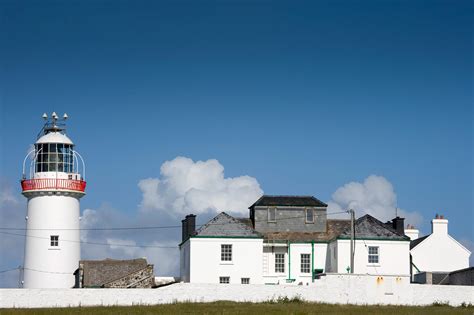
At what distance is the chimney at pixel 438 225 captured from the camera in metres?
80.2

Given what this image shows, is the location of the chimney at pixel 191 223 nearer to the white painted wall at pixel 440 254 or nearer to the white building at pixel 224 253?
the white building at pixel 224 253

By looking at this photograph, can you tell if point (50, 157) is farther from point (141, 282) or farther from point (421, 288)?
point (421, 288)

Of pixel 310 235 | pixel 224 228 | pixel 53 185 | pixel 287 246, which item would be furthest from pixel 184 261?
pixel 53 185

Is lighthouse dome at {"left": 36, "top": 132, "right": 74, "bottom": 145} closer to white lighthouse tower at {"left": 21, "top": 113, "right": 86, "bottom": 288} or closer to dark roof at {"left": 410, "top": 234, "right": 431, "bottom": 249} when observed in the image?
white lighthouse tower at {"left": 21, "top": 113, "right": 86, "bottom": 288}

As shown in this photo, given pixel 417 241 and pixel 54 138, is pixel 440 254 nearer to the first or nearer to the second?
pixel 417 241

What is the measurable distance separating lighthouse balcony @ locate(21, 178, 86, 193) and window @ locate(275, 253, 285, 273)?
14.1 metres

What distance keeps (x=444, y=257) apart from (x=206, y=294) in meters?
27.3

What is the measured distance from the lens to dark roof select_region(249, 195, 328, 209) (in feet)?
246

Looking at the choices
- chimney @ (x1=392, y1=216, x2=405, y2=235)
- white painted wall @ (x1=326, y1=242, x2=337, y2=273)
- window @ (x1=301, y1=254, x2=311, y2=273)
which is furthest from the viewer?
chimney @ (x1=392, y1=216, x2=405, y2=235)

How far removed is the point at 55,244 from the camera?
66500 millimetres

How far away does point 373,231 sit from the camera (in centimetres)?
7200

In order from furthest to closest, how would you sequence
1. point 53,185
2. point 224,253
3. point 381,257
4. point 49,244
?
1. point 381,257
2. point 224,253
3. point 53,185
4. point 49,244

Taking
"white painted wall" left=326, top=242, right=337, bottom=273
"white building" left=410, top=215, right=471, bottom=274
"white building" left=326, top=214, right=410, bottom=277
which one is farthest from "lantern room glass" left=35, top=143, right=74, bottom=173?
"white building" left=410, top=215, right=471, bottom=274

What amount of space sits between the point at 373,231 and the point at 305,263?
16.3 feet
